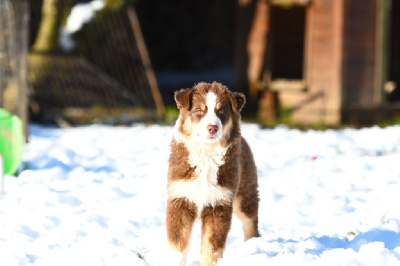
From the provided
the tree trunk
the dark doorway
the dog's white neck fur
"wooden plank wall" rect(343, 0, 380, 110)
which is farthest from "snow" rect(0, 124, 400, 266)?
the dark doorway

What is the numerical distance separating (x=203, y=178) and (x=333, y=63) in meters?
7.06

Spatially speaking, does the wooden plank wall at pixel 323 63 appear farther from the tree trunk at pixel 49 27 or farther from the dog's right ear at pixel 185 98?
the dog's right ear at pixel 185 98

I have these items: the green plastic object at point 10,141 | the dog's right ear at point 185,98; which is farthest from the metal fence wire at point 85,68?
the dog's right ear at point 185,98

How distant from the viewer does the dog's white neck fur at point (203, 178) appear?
3857mm

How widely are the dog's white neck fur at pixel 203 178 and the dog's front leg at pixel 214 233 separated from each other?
52 mm

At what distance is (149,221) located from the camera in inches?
204

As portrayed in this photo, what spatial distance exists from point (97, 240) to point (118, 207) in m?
1.01

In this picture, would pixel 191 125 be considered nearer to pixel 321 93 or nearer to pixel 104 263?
pixel 104 263

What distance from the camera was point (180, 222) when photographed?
391 centimetres

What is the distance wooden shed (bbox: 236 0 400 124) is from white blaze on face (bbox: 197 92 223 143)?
6.97 metres

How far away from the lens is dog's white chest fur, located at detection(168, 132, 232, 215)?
3.86 meters

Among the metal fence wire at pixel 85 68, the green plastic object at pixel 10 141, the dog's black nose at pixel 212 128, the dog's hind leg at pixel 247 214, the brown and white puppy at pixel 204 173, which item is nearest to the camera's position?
the dog's black nose at pixel 212 128

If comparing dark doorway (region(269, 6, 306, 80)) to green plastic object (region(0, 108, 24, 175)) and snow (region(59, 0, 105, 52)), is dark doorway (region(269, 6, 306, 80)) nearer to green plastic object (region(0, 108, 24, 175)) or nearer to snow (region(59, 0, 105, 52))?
snow (region(59, 0, 105, 52))

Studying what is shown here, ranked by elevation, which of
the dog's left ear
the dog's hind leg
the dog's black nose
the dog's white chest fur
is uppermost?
the dog's left ear
